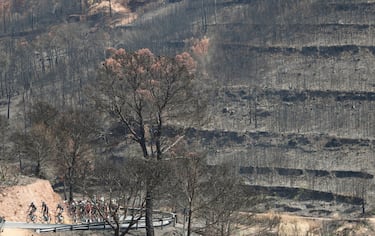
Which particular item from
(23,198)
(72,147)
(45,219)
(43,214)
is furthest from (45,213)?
(72,147)

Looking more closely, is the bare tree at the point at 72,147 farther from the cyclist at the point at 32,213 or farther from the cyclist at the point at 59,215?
the cyclist at the point at 32,213

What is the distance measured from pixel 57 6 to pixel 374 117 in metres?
80.0

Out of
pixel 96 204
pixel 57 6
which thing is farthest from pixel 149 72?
pixel 57 6

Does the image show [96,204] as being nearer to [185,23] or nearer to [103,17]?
[185,23]

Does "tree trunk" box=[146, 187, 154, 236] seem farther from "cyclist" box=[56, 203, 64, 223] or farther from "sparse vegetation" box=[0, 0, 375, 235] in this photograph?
"cyclist" box=[56, 203, 64, 223]

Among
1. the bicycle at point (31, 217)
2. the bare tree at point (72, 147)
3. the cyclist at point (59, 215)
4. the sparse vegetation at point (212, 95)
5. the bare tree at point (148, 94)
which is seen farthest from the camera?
the bare tree at point (72, 147)

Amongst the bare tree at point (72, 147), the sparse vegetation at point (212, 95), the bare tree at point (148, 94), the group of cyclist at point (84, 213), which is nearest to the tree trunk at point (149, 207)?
the bare tree at point (148, 94)

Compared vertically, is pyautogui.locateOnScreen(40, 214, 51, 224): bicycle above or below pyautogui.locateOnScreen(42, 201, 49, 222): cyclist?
below

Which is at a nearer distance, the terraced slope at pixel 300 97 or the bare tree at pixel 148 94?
the bare tree at pixel 148 94

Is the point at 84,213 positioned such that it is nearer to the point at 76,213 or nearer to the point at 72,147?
the point at 76,213

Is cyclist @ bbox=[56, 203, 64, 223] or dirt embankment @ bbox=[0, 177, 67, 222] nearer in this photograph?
dirt embankment @ bbox=[0, 177, 67, 222]

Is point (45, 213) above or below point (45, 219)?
above

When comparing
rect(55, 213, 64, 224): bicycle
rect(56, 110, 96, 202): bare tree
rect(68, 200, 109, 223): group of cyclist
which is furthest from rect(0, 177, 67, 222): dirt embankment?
rect(56, 110, 96, 202): bare tree

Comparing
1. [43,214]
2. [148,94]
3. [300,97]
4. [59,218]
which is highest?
[148,94]
